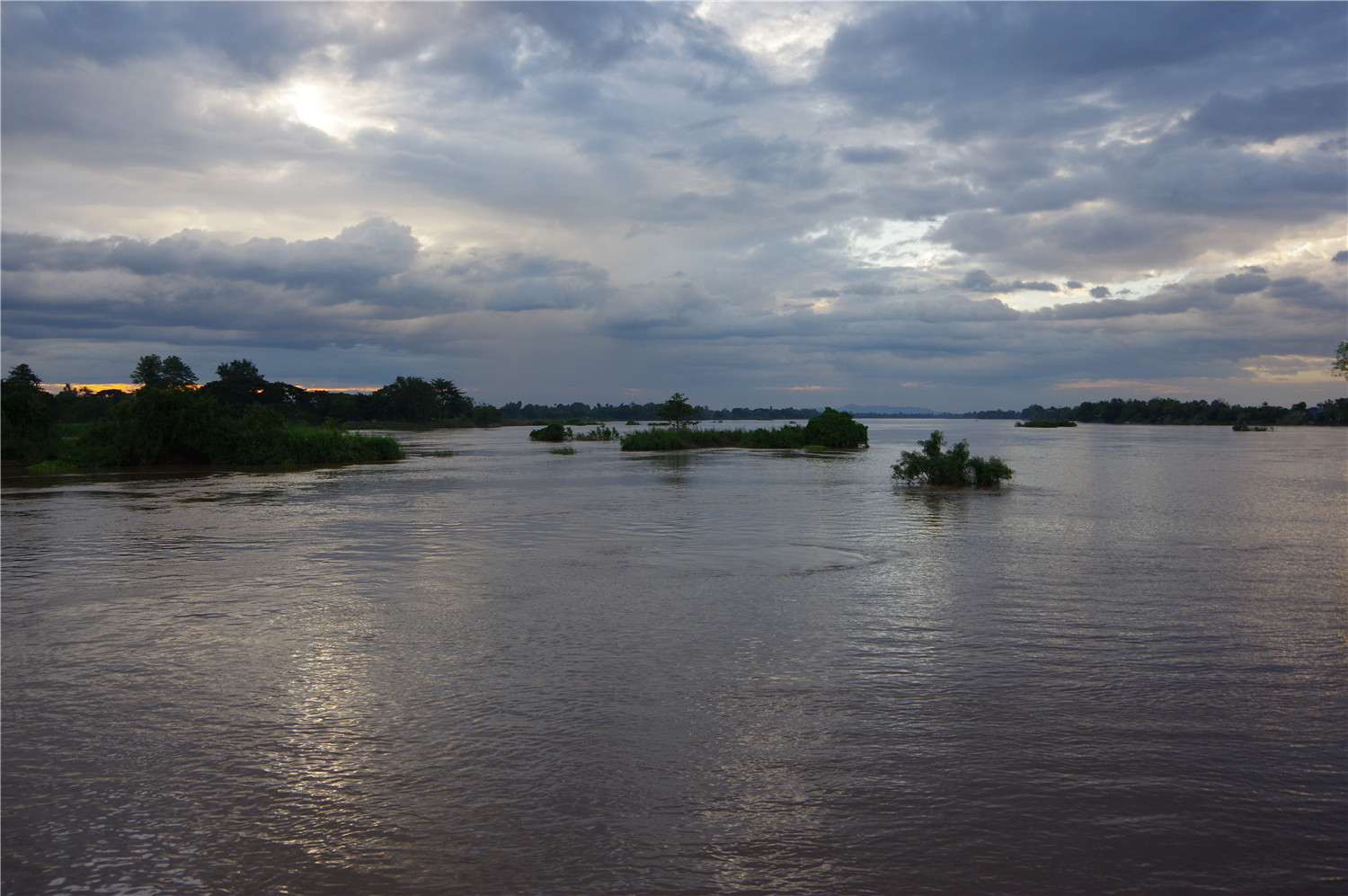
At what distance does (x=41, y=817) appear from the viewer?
18.0 ft

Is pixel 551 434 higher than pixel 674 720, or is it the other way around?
pixel 551 434

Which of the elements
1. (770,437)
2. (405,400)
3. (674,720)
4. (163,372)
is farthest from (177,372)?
(674,720)

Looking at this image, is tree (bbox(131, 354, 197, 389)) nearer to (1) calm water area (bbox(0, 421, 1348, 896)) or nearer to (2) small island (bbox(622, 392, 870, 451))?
(2) small island (bbox(622, 392, 870, 451))

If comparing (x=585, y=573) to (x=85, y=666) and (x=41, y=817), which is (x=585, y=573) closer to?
(x=85, y=666)

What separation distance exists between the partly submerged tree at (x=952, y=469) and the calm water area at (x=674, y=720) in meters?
14.3

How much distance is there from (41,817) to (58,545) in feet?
49.7

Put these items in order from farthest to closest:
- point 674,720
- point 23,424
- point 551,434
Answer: point 551,434 < point 23,424 < point 674,720

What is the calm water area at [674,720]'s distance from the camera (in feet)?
16.5

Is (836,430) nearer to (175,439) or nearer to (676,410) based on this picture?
(676,410)

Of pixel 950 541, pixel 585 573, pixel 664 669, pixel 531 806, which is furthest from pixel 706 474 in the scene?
pixel 531 806

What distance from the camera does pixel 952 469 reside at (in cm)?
3222

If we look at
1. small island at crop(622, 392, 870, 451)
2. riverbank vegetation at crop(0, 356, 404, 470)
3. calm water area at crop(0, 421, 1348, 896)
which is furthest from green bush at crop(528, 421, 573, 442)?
calm water area at crop(0, 421, 1348, 896)

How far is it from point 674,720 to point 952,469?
27.4 m

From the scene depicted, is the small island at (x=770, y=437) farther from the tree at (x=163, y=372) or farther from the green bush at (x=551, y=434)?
the tree at (x=163, y=372)
